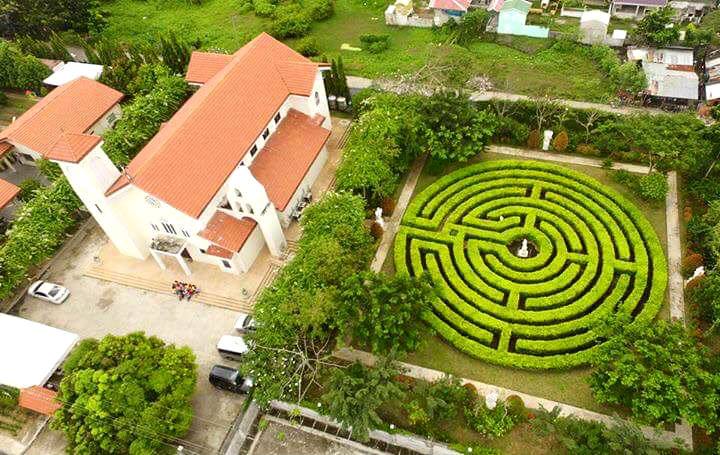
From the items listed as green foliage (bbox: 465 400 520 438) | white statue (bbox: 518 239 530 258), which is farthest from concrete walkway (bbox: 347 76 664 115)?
green foliage (bbox: 465 400 520 438)

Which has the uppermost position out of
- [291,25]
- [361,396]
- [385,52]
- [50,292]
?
[291,25]

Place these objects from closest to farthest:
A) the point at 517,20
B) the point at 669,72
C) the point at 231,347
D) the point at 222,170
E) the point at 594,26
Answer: the point at 231,347 → the point at 222,170 → the point at 669,72 → the point at 594,26 → the point at 517,20

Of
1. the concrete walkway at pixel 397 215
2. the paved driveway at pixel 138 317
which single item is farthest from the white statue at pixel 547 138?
the paved driveway at pixel 138 317

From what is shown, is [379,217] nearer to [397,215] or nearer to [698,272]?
[397,215]

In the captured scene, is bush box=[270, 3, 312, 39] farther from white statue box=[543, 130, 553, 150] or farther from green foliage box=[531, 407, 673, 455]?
green foliage box=[531, 407, 673, 455]

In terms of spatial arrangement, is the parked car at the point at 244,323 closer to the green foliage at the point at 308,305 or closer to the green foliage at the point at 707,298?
the green foliage at the point at 308,305

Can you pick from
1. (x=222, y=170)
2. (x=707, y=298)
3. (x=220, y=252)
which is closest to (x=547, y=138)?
(x=707, y=298)
